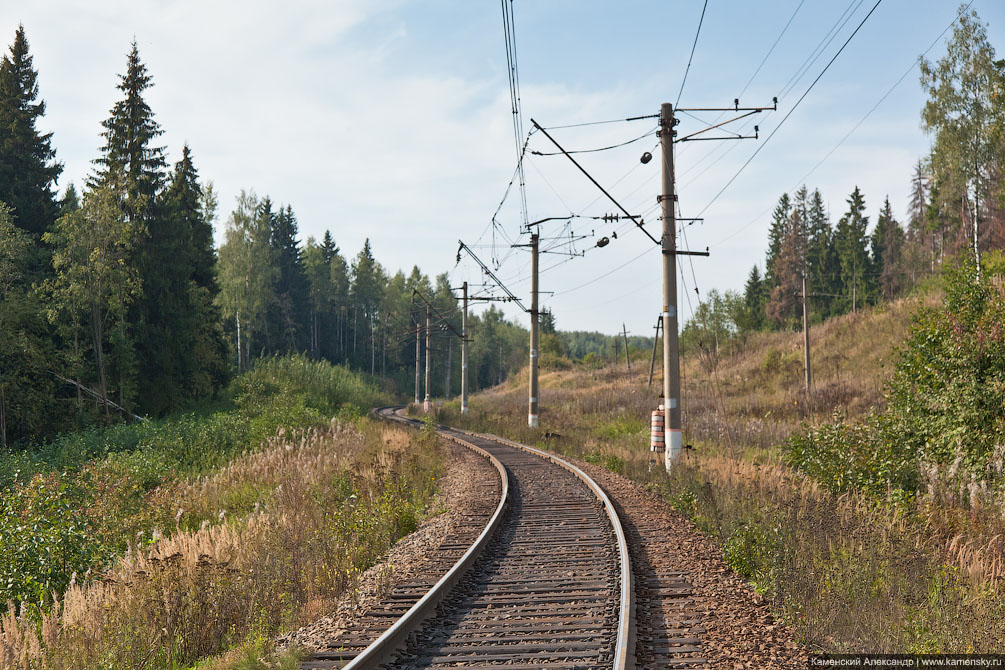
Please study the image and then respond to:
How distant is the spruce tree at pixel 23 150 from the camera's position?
124 ft

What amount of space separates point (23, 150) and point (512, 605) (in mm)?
43693

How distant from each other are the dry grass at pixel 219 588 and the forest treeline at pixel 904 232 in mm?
20975

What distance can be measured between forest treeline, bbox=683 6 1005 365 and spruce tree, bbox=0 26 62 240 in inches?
1440

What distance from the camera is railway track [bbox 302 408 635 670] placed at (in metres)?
5.51

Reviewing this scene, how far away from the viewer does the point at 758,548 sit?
807cm

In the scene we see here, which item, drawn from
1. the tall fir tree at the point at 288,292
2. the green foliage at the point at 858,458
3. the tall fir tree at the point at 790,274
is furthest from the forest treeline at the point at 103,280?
the tall fir tree at the point at 790,274

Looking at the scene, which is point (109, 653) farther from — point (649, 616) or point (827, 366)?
point (827, 366)

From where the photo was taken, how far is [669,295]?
1648cm

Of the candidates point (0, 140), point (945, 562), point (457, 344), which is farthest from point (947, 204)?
point (457, 344)

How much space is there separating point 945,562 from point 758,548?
2.03 metres

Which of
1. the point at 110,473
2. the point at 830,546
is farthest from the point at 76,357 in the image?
the point at 830,546

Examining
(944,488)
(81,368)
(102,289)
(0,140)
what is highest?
(0,140)

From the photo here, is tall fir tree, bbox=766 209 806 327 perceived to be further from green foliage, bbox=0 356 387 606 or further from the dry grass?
the dry grass

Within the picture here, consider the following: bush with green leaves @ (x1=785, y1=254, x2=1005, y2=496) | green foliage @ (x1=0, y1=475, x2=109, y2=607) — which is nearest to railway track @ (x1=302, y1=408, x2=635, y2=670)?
bush with green leaves @ (x1=785, y1=254, x2=1005, y2=496)
